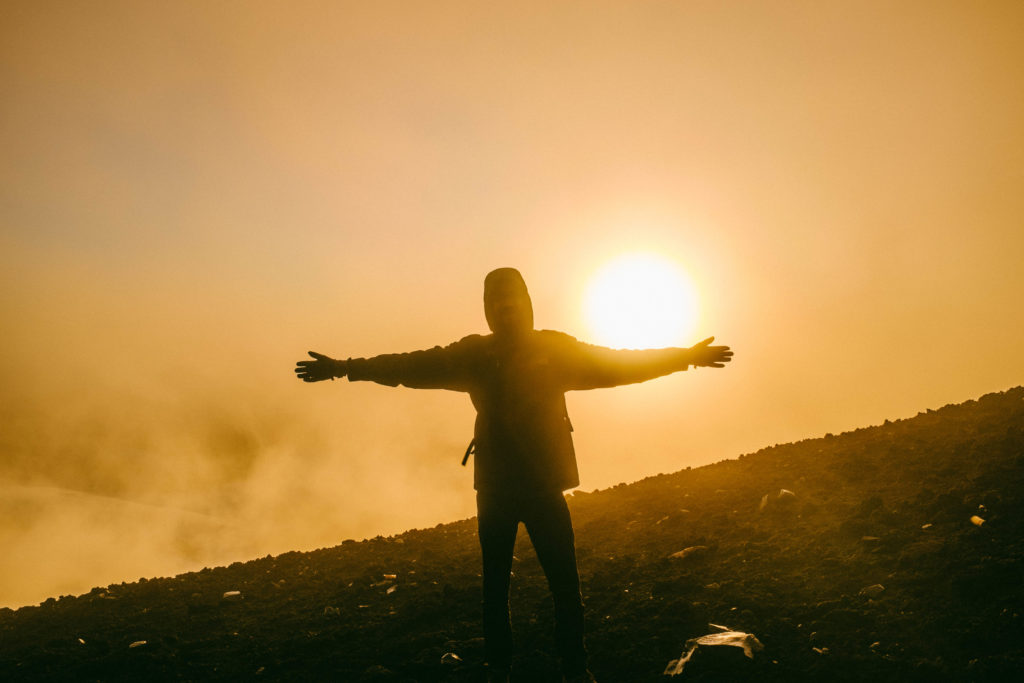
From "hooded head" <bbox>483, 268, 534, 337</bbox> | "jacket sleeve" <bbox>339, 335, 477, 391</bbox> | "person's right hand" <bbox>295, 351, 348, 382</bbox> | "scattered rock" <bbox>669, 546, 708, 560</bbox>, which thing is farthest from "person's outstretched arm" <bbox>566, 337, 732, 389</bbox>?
"scattered rock" <bbox>669, 546, 708, 560</bbox>

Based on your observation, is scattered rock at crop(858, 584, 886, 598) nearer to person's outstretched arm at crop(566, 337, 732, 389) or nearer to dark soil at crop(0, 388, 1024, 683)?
dark soil at crop(0, 388, 1024, 683)

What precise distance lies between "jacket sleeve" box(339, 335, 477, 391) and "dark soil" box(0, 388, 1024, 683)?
269 cm

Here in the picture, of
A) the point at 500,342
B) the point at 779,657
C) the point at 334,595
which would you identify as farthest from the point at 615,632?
the point at 334,595

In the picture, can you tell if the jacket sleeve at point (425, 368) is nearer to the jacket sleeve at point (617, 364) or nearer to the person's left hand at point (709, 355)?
the jacket sleeve at point (617, 364)

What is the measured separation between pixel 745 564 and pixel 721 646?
196 centimetres

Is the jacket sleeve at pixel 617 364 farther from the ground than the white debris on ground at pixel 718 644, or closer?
farther from the ground

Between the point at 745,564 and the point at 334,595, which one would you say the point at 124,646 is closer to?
the point at 334,595

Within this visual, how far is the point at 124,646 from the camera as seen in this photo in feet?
24.5

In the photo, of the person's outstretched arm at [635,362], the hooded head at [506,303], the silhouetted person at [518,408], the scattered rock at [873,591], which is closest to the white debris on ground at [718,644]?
the silhouetted person at [518,408]

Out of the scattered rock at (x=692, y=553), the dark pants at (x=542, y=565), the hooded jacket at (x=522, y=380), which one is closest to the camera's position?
the dark pants at (x=542, y=565)

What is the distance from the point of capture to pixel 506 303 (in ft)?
15.8

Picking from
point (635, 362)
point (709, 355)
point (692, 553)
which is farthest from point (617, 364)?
point (692, 553)

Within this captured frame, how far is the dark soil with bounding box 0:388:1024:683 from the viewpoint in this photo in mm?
4973

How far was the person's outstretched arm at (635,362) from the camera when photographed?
4762mm
